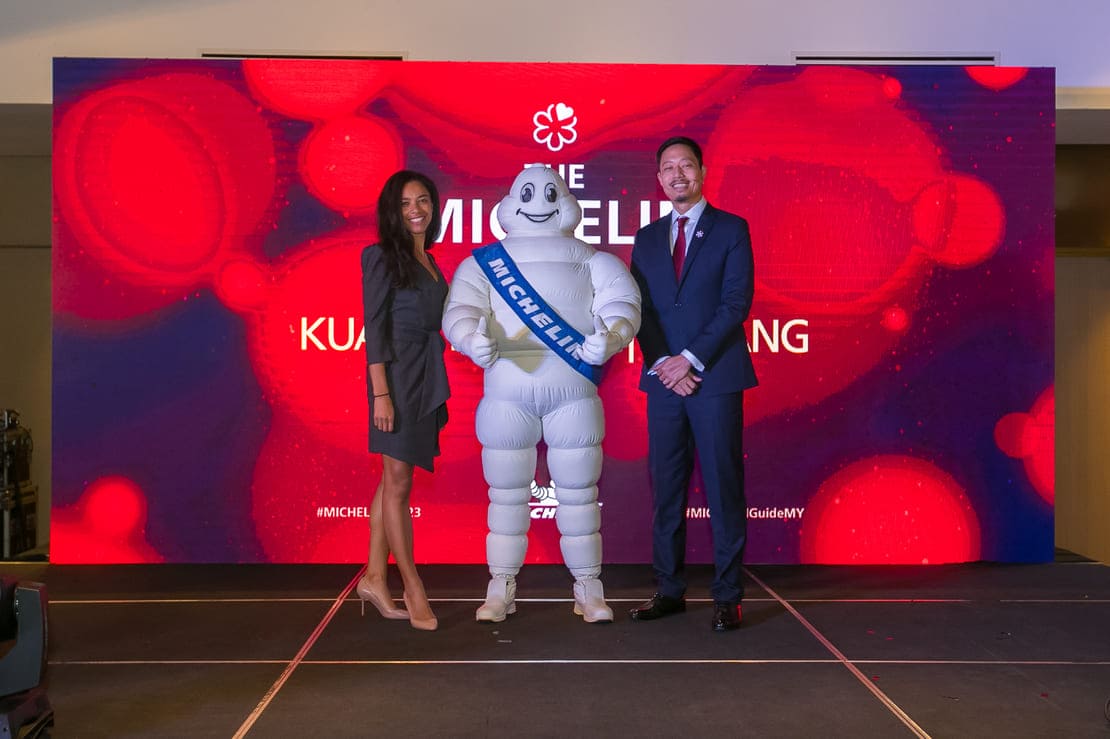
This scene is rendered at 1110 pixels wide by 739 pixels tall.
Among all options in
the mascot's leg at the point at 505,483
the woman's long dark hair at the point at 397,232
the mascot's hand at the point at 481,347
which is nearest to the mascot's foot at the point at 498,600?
the mascot's leg at the point at 505,483

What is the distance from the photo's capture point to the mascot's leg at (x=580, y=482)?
359 centimetres

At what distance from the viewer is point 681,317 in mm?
3656

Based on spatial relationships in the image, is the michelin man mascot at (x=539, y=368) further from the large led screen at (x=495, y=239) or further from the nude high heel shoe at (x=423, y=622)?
the large led screen at (x=495, y=239)

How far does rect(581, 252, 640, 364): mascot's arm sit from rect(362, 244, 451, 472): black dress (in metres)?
0.52

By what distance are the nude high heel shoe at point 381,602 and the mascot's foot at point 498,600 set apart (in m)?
0.27

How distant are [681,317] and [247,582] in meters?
2.06

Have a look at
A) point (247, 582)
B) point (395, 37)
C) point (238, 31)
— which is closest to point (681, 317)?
point (247, 582)

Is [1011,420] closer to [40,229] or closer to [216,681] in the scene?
[216,681]

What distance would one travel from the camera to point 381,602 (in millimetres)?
3688

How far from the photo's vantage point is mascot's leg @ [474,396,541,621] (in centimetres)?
359

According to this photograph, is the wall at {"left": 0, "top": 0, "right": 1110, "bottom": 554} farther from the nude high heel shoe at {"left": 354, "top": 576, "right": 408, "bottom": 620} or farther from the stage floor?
the nude high heel shoe at {"left": 354, "top": 576, "right": 408, "bottom": 620}

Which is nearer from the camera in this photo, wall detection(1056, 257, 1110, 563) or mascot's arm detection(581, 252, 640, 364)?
mascot's arm detection(581, 252, 640, 364)

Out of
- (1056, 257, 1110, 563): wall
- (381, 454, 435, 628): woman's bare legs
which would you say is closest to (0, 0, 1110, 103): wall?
(1056, 257, 1110, 563): wall

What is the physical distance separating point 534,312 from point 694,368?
553mm
